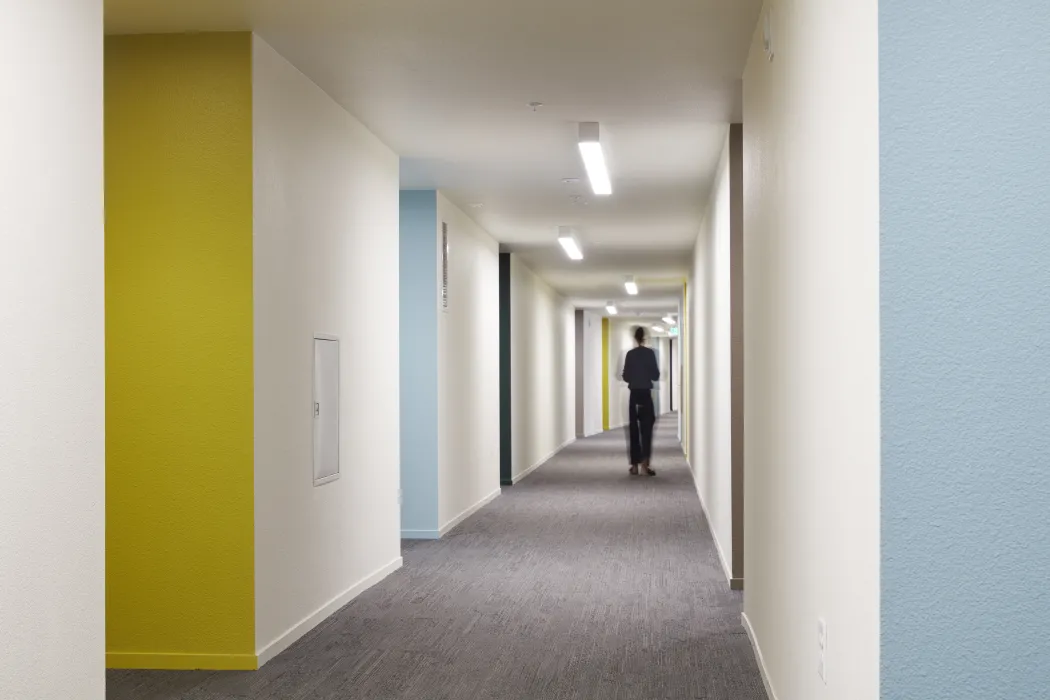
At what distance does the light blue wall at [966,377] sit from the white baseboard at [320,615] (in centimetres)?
346

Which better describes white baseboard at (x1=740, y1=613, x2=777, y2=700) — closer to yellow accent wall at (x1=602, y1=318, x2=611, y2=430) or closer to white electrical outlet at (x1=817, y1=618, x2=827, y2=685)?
white electrical outlet at (x1=817, y1=618, x2=827, y2=685)

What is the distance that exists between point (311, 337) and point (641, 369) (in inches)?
349

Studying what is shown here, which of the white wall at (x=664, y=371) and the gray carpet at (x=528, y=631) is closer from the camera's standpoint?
the gray carpet at (x=528, y=631)

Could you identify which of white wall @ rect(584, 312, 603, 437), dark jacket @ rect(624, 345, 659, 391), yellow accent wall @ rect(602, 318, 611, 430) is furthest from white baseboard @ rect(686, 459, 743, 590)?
yellow accent wall @ rect(602, 318, 611, 430)

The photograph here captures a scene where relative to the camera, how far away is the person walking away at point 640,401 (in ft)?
45.5

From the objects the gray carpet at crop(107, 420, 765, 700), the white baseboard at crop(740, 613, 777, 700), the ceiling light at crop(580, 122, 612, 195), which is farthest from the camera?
the ceiling light at crop(580, 122, 612, 195)

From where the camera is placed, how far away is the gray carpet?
4434mm

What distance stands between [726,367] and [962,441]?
5060 millimetres

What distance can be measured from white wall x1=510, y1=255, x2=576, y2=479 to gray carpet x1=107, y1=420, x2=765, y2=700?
4.66 metres

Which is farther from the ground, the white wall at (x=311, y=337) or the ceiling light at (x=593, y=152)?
the ceiling light at (x=593, y=152)

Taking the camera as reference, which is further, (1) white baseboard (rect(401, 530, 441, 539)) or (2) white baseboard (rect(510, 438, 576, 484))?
(2) white baseboard (rect(510, 438, 576, 484))

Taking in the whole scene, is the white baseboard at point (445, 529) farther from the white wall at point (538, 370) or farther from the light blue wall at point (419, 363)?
the white wall at point (538, 370)

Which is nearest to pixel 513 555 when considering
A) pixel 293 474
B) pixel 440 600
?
pixel 440 600

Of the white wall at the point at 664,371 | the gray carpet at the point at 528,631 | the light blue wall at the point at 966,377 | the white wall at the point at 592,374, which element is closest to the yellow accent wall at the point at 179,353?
the gray carpet at the point at 528,631
